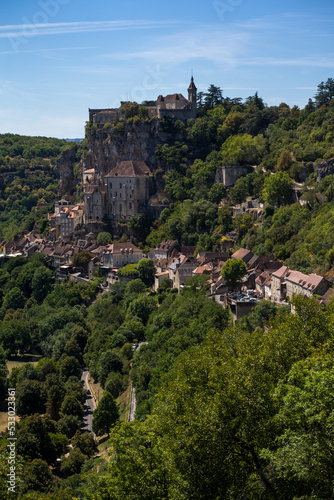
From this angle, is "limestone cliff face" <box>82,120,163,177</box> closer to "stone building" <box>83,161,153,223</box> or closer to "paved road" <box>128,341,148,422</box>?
"stone building" <box>83,161,153,223</box>

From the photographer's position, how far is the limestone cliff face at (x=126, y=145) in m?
84.2

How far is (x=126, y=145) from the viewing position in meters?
84.7

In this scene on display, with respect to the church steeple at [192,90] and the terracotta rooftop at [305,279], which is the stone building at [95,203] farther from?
the terracotta rooftop at [305,279]

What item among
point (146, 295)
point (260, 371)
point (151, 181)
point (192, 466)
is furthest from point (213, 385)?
point (151, 181)

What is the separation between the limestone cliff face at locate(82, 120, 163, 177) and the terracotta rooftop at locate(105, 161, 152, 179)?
7.12 feet

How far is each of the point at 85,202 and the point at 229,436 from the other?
216ft

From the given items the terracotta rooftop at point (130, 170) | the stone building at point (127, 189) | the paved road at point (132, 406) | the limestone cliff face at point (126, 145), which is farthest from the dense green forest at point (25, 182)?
the paved road at point (132, 406)

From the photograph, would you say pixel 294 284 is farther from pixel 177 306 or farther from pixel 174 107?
pixel 174 107

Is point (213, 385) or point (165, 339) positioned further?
point (165, 339)

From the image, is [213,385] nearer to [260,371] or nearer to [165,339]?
[260,371]

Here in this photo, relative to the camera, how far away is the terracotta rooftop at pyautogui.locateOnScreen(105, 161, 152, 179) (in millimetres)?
80438

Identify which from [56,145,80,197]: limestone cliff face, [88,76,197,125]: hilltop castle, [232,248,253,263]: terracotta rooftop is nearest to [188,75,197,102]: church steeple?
[88,76,197,125]: hilltop castle

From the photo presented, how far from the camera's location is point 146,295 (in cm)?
6206

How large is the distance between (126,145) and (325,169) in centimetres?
3439
